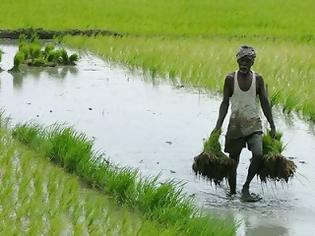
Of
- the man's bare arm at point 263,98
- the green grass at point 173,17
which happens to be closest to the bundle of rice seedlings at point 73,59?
the green grass at point 173,17

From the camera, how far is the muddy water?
18.2 feet

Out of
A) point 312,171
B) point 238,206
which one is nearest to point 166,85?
point 312,171

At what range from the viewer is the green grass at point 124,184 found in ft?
15.1

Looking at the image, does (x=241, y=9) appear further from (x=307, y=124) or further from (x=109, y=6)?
(x=307, y=124)

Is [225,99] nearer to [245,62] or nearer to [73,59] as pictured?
[245,62]

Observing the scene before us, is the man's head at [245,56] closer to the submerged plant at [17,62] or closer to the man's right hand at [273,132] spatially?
the man's right hand at [273,132]

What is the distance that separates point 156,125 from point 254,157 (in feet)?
7.89

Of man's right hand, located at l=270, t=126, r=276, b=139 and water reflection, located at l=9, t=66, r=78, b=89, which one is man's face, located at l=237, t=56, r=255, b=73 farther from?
water reflection, located at l=9, t=66, r=78, b=89

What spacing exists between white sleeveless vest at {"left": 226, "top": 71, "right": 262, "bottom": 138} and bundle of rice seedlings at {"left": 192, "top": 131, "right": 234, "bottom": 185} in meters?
0.23

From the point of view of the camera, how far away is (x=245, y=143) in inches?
239

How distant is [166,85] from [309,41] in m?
5.84

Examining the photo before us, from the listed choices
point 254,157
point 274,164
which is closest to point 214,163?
point 254,157

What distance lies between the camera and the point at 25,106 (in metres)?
8.83

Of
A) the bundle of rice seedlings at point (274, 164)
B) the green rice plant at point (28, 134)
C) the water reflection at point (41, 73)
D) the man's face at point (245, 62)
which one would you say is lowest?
the water reflection at point (41, 73)
